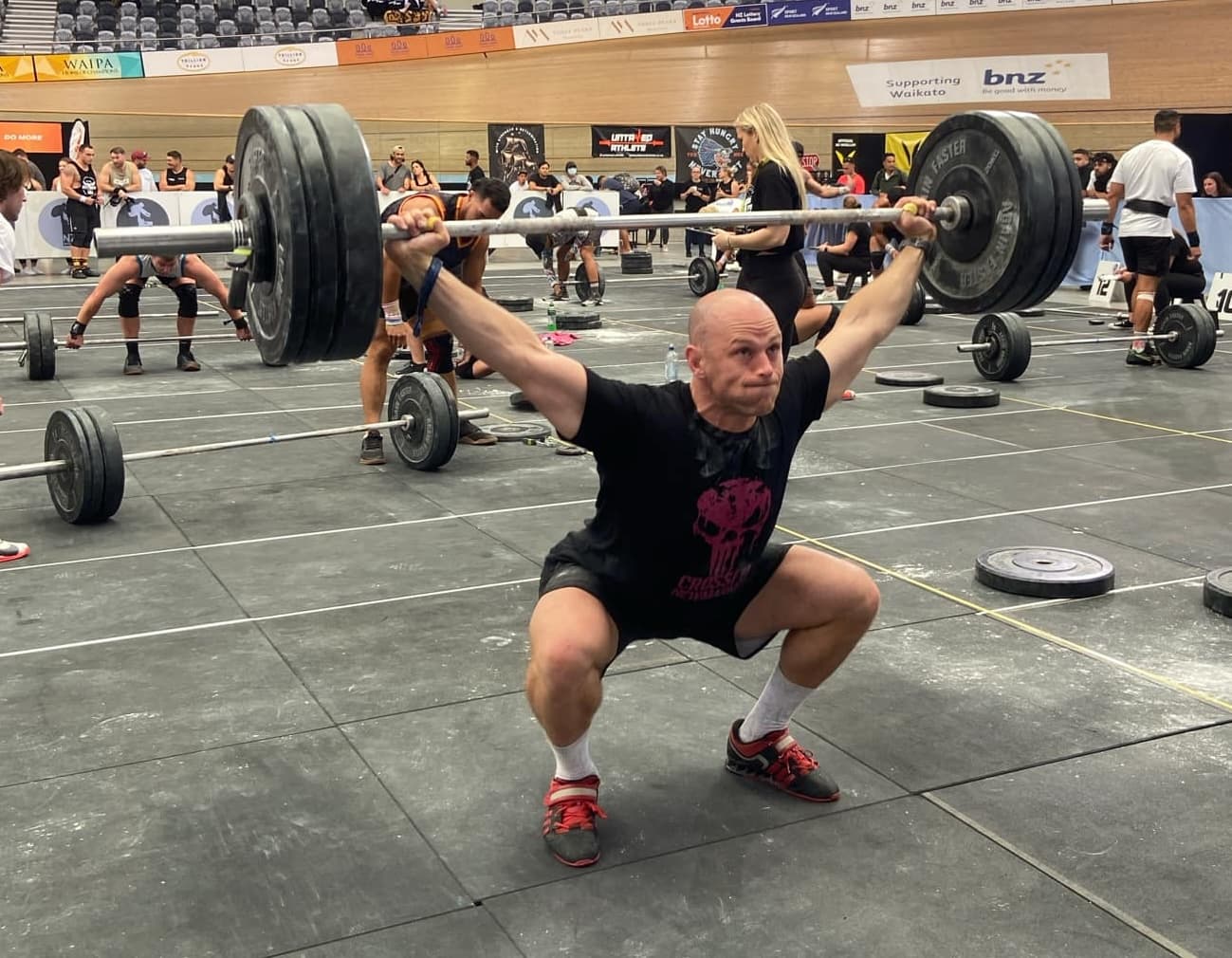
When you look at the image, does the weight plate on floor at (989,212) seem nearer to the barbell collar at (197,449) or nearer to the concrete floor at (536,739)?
the concrete floor at (536,739)

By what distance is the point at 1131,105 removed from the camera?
63.8 ft

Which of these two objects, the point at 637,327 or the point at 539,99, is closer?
the point at 637,327

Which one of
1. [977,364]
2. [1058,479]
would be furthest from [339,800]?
[977,364]

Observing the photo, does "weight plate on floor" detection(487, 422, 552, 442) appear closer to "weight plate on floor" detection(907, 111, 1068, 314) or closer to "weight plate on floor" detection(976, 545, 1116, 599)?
"weight plate on floor" detection(976, 545, 1116, 599)

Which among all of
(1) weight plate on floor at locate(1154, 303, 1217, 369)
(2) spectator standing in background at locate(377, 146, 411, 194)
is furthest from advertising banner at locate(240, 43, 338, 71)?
(1) weight plate on floor at locate(1154, 303, 1217, 369)

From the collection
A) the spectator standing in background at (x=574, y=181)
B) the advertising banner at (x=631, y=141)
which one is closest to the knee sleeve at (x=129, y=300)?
the spectator standing in background at (x=574, y=181)

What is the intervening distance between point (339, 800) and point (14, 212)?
2721 millimetres

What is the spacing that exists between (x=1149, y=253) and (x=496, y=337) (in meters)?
7.04

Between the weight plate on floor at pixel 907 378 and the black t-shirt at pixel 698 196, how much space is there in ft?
27.9

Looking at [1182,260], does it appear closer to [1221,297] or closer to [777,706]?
[1221,297]

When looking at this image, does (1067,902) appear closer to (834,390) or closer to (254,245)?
(834,390)

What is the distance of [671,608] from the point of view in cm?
262

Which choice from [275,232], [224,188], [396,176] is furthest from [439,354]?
[396,176]

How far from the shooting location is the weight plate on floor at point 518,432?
20.8 ft
